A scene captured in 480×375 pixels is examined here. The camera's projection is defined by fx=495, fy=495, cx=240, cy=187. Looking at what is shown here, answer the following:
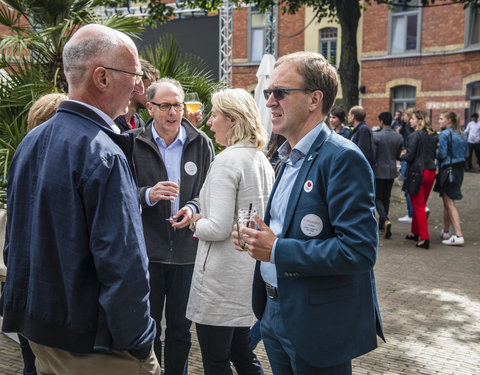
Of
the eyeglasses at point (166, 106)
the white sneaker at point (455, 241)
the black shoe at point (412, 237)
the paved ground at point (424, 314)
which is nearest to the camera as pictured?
the eyeglasses at point (166, 106)

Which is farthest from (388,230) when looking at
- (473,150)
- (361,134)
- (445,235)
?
(473,150)

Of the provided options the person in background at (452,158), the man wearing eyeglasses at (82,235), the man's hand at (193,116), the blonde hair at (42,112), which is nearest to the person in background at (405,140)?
the person in background at (452,158)

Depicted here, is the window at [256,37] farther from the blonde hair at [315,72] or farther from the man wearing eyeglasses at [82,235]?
the man wearing eyeglasses at [82,235]

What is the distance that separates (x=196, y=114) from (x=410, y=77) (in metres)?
19.9

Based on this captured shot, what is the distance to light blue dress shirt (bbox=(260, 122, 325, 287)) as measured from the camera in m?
2.10

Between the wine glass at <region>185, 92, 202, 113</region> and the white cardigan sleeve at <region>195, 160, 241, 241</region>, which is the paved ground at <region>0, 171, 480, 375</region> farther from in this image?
the wine glass at <region>185, 92, 202, 113</region>

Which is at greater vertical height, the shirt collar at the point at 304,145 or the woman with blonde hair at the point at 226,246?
the shirt collar at the point at 304,145

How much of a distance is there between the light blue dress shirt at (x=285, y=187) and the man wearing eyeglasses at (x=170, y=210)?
104cm

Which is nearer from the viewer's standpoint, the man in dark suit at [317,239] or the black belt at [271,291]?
the man in dark suit at [317,239]

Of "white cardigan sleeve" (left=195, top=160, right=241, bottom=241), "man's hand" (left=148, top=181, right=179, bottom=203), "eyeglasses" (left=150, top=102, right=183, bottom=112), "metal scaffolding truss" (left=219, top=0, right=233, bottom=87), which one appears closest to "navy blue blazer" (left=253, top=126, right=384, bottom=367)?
"white cardigan sleeve" (left=195, top=160, right=241, bottom=241)

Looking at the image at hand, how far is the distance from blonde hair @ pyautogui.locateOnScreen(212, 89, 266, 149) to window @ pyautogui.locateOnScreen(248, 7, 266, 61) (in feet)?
74.6

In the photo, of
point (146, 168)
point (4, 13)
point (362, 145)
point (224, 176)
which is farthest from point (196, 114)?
point (362, 145)

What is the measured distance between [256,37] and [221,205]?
23609 mm

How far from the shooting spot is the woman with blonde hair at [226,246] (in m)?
2.79
